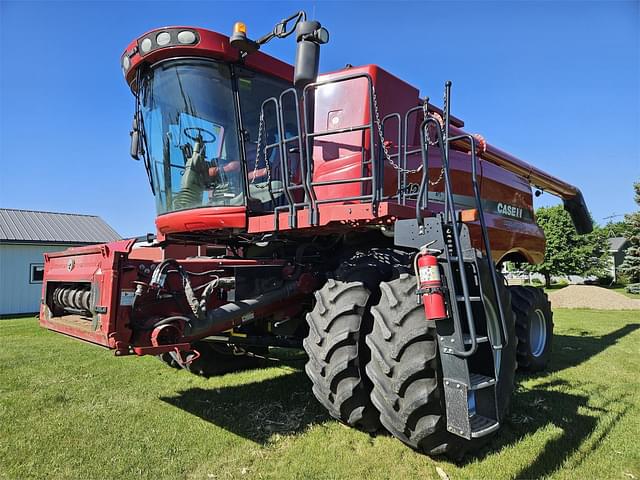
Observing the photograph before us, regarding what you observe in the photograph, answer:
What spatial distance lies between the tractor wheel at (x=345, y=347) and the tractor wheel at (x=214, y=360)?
6.00 feet

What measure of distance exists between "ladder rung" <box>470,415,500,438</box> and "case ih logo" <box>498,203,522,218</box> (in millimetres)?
4082

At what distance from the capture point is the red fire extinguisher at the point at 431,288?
3125 mm

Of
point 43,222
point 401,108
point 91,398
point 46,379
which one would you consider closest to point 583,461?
point 401,108

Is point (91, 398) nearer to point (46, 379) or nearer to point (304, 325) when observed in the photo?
point (46, 379)

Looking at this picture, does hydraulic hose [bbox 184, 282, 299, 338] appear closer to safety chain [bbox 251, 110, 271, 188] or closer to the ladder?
safety chain [bbox 251, 110, 271, 188]

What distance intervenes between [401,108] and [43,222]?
67.6ft

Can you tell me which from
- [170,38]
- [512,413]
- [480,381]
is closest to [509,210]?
[512,413]

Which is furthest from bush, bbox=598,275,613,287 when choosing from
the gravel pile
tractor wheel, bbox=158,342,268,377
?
tractor wheel, bbox=158,342,268,377

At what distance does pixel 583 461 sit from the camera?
3498 mm

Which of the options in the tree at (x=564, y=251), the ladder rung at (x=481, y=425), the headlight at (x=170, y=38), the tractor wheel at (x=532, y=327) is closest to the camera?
the ladder rung at (x=481, y=425)

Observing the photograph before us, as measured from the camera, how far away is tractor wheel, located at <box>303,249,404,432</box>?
364 cm

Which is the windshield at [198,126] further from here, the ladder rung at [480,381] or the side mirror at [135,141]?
the ladder rung at [480,381]

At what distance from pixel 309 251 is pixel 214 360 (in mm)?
2056

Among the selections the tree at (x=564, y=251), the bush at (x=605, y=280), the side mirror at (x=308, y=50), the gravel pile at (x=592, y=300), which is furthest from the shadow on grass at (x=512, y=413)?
the bush at (x=605, y=280)
